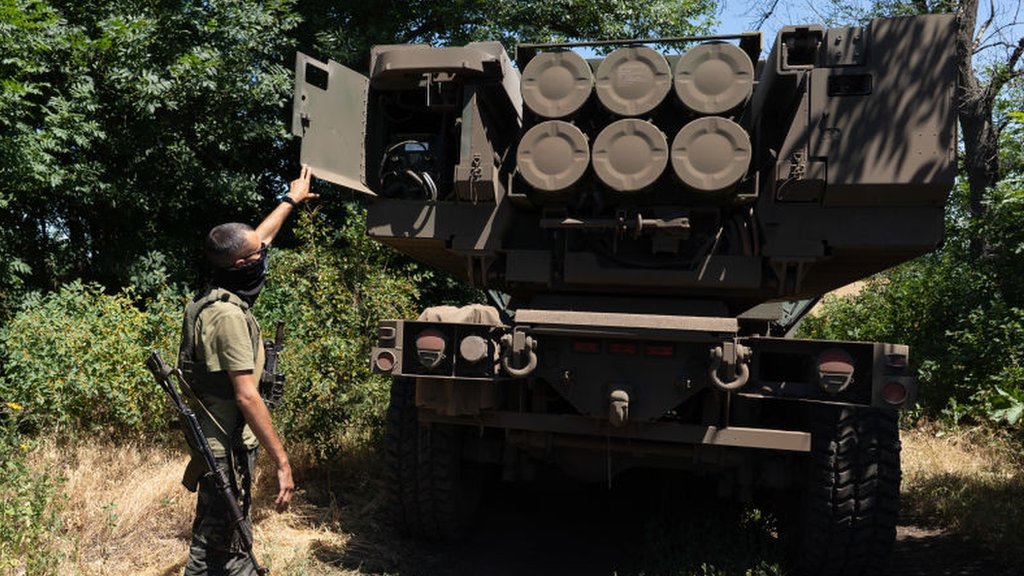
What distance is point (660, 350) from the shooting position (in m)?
3.87

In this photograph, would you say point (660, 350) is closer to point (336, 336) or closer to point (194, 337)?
point (194, 337)

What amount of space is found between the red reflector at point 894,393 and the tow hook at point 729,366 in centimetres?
59

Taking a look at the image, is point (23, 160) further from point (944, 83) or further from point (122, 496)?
point (944, 83)

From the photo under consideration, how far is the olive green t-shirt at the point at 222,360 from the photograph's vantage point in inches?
119

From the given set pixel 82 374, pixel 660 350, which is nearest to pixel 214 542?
pixel 660 350

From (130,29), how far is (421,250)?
513 centimetres

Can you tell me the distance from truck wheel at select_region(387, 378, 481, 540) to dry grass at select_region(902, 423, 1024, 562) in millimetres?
3226

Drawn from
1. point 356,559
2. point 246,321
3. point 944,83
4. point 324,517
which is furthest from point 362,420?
point 944,83

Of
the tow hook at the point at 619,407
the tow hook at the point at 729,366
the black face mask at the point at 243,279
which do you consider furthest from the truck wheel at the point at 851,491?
the black face mask at the point at 243,279

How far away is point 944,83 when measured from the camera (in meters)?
3.78

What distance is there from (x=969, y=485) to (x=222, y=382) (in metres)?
5.48

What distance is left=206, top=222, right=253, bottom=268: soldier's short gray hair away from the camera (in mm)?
3154

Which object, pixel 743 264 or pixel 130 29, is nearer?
pixel 743 264

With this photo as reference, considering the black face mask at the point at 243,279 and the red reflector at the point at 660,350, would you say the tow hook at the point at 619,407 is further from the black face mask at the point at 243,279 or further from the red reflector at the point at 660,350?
the black face mask at the point at 243,279
